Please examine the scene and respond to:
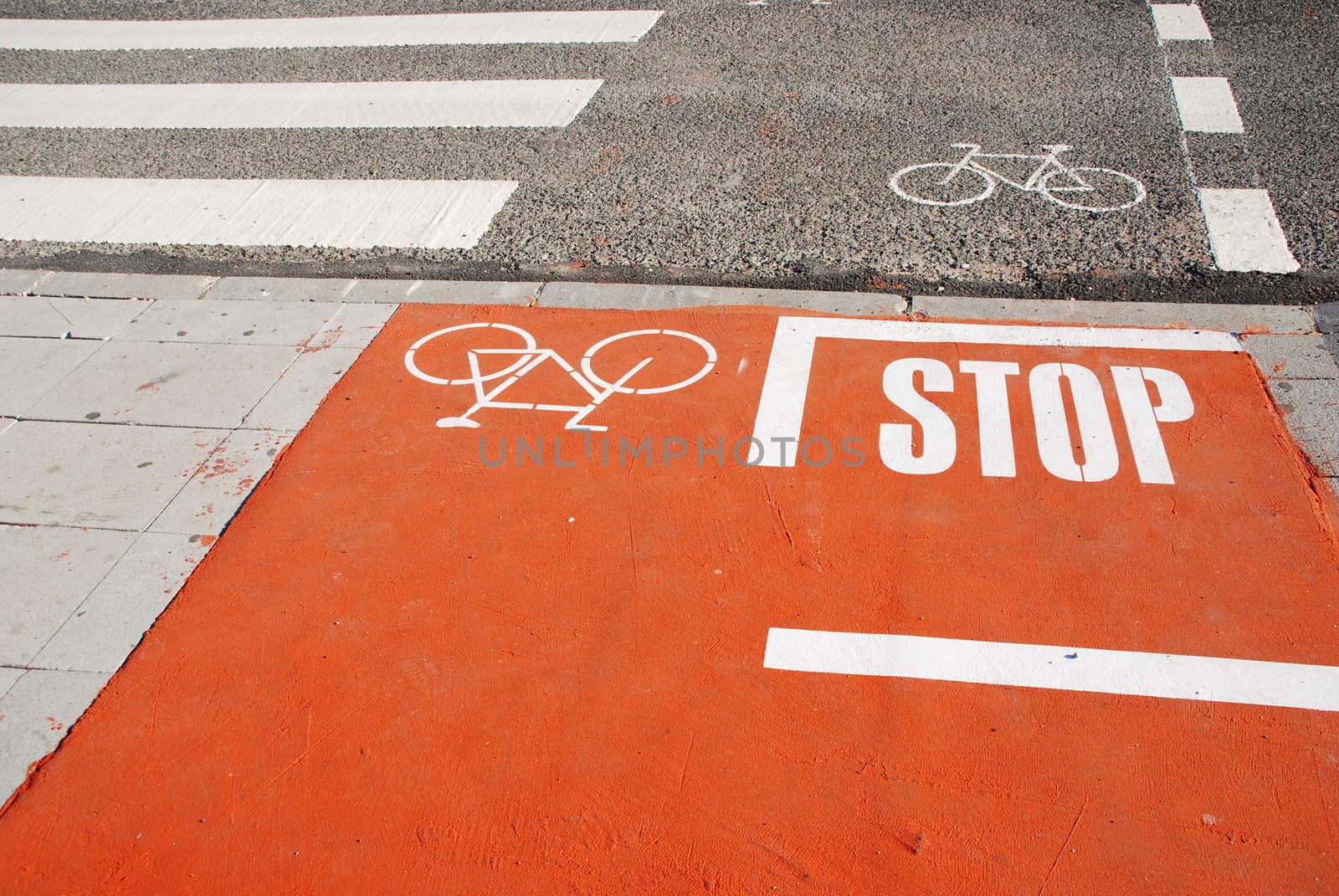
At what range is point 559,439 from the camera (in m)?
5.43

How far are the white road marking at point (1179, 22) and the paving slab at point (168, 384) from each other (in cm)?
864

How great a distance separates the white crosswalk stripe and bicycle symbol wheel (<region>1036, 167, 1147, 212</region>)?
3991 mm

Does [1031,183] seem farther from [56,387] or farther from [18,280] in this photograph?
[18,280]

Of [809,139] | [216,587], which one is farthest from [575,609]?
[809,139]

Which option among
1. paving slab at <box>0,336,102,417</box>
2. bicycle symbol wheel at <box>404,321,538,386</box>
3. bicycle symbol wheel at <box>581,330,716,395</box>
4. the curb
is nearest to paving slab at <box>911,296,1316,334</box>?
the curb

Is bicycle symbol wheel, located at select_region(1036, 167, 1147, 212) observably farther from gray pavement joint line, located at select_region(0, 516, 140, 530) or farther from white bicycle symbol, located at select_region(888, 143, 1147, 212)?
gray pavement joint line, located at select_region(0, 516, 140, 530)

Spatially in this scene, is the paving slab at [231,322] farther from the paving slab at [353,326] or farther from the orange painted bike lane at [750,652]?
the orange painted bike lane at [750,652]

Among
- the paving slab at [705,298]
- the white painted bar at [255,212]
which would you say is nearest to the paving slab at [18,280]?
the white painted bar at [255,212]

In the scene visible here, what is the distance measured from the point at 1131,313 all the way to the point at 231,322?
18.1ft

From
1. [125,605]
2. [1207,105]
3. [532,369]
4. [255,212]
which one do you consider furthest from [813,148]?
[125,605]

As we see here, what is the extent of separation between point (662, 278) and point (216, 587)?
3.46 meters

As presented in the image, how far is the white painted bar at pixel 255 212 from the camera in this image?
25.0 ft

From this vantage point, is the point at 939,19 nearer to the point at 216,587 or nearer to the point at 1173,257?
the point at 1173,257

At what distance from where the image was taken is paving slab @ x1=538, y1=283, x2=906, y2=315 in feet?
21.2
